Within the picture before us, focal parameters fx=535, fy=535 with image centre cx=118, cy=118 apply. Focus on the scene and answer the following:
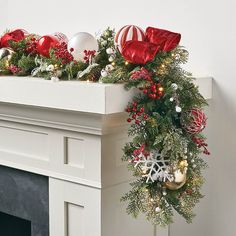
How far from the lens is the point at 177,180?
1289mm

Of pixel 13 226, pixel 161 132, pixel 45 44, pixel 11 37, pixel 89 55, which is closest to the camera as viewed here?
pixel 161 132

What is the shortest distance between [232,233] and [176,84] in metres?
0.56

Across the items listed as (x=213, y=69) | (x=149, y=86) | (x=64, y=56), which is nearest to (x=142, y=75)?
(x=149, y=86)

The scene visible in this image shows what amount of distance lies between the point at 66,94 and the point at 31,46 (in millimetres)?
352

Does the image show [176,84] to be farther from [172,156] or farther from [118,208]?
[118,208]

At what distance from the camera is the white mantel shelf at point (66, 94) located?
1.28 m

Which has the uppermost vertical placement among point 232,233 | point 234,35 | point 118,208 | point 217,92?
point 234,35

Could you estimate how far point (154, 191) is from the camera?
131 cm

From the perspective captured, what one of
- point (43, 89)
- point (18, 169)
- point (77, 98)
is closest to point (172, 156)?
point (77, 98)

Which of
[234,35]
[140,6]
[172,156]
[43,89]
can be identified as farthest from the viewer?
[140,6]

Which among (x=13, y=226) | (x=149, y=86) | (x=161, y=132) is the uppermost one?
(x=149, y=86)

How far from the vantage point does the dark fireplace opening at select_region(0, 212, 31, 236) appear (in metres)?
1.95

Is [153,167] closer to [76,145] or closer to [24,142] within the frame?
[76,145]

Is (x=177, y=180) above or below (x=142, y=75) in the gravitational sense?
below
